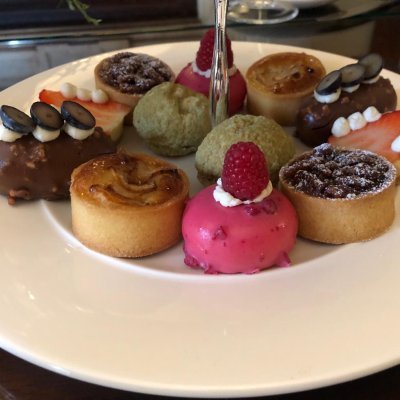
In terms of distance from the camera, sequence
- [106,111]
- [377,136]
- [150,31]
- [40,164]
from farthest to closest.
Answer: [150,31] → [106,111] → [377,136] → [40,164]

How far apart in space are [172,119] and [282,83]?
0.35m

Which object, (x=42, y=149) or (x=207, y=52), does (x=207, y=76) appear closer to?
(x=207, y=52)

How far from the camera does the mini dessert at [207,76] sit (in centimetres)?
164

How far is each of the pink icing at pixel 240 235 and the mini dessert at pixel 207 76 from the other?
0.59 metres

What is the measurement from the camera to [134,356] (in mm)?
951

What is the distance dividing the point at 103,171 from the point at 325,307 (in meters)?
0.51

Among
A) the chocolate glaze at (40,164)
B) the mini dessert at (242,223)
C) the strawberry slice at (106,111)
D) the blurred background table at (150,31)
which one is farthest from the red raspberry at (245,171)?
the blurred background table at (150,31)

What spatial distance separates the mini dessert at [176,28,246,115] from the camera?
5.40 ft

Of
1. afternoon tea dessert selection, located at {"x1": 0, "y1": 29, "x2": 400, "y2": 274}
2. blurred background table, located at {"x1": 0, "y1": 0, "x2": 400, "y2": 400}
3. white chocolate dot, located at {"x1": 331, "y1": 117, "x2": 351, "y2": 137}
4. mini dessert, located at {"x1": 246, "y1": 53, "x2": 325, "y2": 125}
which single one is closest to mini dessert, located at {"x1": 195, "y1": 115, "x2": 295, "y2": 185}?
afternoon tea dessert selection, located at {"x1": 0, "y1": 29, "x2": 400, "y2": 274}

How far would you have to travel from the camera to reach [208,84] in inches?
65.7

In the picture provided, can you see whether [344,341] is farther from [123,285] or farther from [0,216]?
[0,216]

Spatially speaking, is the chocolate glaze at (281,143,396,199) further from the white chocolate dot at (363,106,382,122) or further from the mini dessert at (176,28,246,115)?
the mini dessert at (176,28,246,115)

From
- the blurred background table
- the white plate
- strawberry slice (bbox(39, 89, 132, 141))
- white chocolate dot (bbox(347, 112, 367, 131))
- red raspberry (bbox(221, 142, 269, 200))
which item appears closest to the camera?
the white plate

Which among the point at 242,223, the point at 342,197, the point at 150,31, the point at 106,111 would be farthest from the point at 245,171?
the point at 150,31
